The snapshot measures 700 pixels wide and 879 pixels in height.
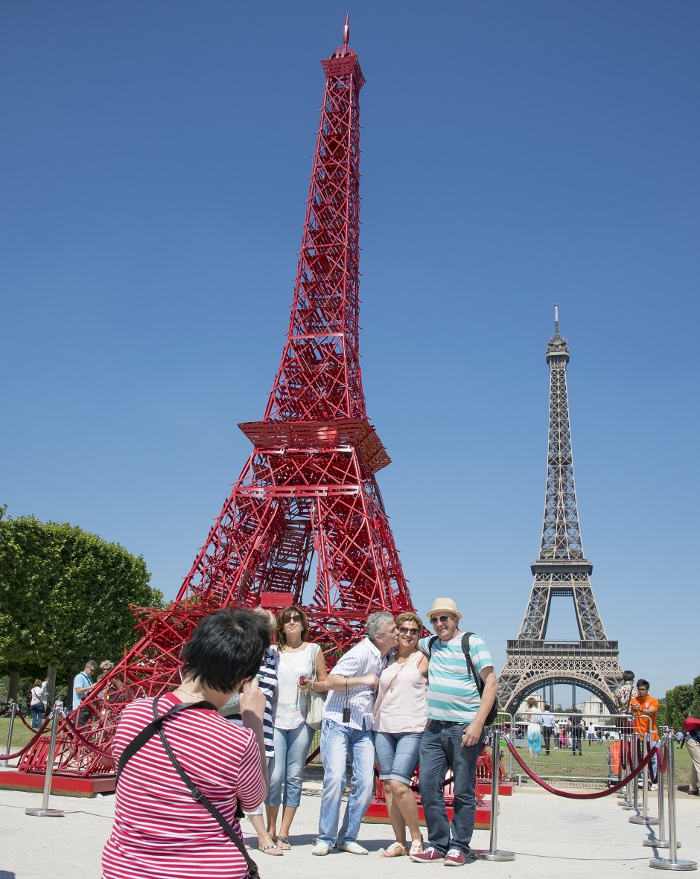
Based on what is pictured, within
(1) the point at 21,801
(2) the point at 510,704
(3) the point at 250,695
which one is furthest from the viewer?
(2) the point at 510,704

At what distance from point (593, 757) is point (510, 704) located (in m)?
40.0

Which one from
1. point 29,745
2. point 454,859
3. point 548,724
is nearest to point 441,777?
point 454,859

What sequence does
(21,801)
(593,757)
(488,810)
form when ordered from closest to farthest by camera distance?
(488,810)
(21,801)
(593,757)

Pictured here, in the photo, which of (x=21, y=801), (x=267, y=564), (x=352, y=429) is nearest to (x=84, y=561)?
(x=267, y=564)

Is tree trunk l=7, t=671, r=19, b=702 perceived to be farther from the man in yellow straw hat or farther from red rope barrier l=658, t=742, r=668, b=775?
red rope barrier l=658, t=742, r=668, b=775

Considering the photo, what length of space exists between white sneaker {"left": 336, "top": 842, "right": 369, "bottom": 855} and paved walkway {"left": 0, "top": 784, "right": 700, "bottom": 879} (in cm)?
8

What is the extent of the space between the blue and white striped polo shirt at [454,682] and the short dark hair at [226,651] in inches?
143

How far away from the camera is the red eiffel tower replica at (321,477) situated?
2012 centimetres

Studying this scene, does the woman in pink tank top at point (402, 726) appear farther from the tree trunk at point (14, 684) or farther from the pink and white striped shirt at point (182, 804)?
the tree trunk at point (14, 684)

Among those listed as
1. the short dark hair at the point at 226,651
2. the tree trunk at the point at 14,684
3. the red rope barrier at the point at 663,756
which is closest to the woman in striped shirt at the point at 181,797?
the short dark hair at the point at 226,651

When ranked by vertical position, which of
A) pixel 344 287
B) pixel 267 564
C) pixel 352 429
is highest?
pixel 344 287

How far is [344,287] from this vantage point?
975 inches

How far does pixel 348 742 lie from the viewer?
6.96 metres

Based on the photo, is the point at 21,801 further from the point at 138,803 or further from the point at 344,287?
the point at 344,287
